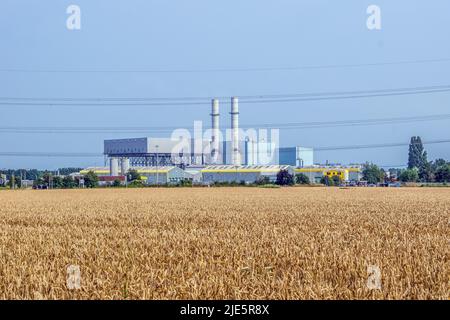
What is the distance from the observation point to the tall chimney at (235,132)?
136125 millimetres

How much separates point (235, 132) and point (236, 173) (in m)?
12.0

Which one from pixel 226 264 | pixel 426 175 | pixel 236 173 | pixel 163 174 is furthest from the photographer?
pixel 426 175

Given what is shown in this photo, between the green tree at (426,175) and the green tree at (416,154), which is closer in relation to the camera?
the green tree at (426,175)

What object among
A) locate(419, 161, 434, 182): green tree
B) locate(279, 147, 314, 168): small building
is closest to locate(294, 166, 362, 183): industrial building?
locate(419, 161, 434, 182): green tree

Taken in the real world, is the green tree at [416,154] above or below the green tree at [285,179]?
above

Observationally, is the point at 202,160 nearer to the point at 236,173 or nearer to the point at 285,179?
the point at 236,173

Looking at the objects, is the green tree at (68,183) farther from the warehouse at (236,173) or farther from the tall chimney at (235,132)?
the tall chimney at (235,132)

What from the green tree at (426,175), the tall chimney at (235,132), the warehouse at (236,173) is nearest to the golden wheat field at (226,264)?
the warehouse at (236,173)

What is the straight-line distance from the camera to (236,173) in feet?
421

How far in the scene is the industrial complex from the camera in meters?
127

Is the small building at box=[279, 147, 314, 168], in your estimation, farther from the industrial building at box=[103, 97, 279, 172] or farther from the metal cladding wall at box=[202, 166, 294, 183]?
the metal cladding wall at box=[202, 166, 294, 183]

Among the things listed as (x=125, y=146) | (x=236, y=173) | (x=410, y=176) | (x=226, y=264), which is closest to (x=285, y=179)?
(x=236, y=173)

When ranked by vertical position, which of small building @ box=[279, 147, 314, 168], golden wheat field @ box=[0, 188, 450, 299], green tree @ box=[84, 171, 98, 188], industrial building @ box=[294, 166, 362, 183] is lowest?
golden wheat field @ box=[0, 188, 450, 299]

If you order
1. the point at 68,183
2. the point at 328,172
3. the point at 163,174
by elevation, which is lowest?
the point at 68,183
